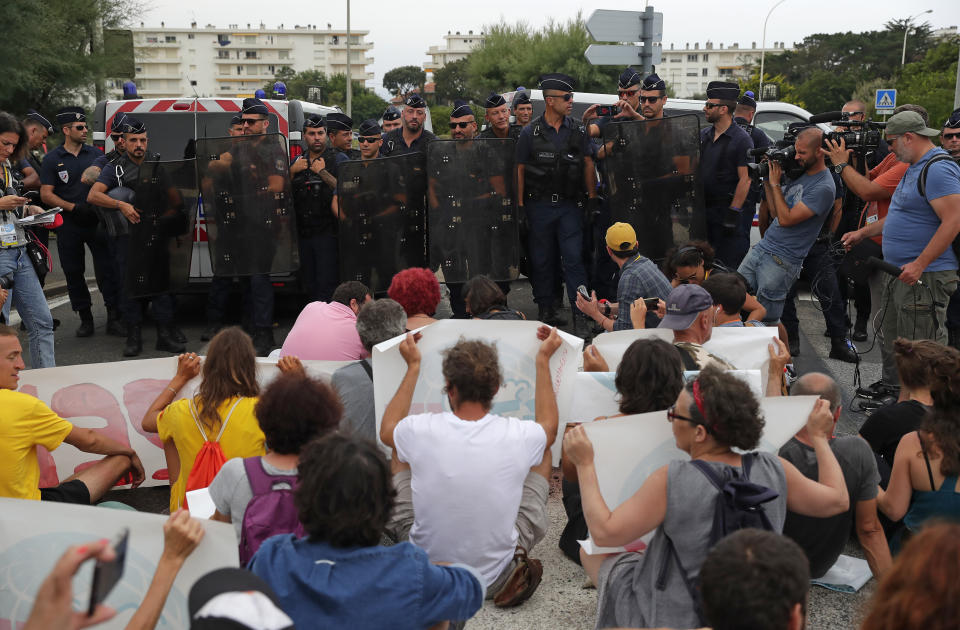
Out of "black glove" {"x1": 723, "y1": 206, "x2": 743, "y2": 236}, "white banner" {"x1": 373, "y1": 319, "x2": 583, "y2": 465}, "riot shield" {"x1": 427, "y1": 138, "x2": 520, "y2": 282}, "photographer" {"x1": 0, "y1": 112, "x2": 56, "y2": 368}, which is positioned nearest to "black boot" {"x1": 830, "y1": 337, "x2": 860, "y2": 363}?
"black glove" {"x1": 723, "y1": 206, "x2": 743, "y2": 236}

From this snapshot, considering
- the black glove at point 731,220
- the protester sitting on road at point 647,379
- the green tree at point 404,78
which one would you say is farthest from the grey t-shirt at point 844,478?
the green tree at point 404,78

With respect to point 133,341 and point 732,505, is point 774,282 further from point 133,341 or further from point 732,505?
point 133,341

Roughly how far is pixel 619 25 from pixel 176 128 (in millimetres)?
4625

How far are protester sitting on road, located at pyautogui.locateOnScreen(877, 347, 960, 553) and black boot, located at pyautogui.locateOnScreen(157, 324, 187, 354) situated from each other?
19.2ft

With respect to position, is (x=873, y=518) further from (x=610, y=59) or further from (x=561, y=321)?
(x=610, y=59)

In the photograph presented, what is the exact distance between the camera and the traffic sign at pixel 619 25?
941 cm

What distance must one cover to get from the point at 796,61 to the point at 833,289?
8712 cm

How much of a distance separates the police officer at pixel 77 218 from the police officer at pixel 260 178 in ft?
4.17

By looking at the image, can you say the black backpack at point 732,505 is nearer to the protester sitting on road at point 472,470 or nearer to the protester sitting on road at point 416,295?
the protester sitting on road at point 472,470

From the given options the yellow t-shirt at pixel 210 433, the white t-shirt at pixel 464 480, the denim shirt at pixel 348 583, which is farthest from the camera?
the yellow t-shirt at pixel 210 433

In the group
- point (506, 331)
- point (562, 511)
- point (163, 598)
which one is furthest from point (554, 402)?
point (163, 598)

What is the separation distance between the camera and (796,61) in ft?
285

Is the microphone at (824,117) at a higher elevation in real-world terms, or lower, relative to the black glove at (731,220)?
higher

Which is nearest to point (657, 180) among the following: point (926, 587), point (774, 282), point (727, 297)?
point (774, 282)
